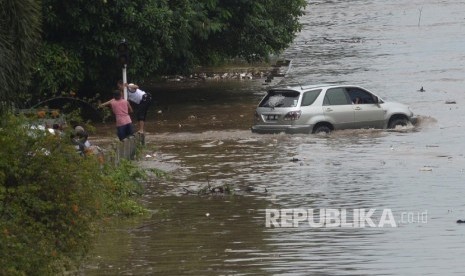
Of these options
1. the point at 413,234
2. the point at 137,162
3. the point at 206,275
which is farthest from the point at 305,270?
the point at 137,162

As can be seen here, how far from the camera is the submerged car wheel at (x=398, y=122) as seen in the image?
1144 inches

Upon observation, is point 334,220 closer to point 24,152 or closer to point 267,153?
point 24,152

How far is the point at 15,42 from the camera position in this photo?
10977mm

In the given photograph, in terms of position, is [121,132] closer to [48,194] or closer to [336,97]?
[336,97]

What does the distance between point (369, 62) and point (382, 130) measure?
22809 millimetres

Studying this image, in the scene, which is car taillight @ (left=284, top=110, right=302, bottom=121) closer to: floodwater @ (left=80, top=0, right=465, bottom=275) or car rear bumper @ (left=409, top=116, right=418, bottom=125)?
floodwater @ (left=80, top=0, right=465, bottom=275)

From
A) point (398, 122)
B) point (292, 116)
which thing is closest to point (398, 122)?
point (398, 122)

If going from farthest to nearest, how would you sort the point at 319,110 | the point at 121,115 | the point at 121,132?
1. the point at 319,110
2. the point at 121,132
3. the point at 121,115

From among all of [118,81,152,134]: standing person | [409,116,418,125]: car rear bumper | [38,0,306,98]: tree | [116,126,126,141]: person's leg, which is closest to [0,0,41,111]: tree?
[116,126,126,141]: person's leg

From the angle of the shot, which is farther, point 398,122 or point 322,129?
point 398,122

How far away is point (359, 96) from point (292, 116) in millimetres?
2133

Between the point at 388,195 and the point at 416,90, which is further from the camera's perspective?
the point at 416,90

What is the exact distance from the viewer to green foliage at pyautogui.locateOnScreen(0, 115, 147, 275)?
37.0 ft

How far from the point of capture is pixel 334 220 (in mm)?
16453
